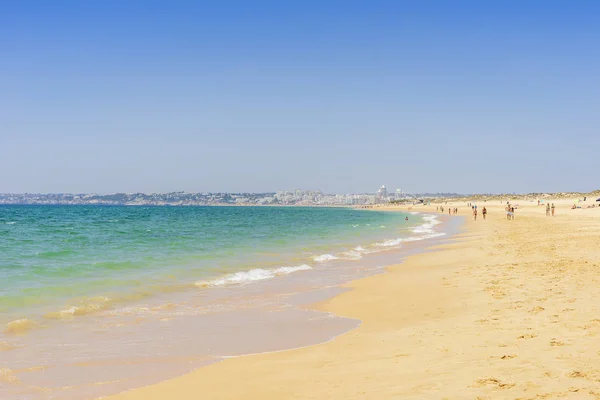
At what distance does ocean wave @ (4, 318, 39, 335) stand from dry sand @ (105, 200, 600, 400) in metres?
4.77

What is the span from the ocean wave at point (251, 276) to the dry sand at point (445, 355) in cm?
485

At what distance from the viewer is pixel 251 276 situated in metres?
17.8

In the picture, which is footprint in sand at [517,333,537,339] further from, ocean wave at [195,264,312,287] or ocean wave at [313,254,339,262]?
ocean wave at [313,254,339,262]

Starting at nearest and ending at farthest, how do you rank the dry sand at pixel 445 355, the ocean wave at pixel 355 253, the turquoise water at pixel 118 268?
the dry sand at pixel 445 355, the turquoise water at pixel 118 268, the ocean wave at pixel 355 253

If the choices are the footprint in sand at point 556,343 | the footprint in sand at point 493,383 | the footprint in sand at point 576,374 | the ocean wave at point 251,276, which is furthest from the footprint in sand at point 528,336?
the ocean wave at point 251,276

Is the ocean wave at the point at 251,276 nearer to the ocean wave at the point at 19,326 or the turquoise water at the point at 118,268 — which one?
the turquoise water at the point at 118,268

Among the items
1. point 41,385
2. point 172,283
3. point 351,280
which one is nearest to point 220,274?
point 172,283

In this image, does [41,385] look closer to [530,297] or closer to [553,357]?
[553,357]

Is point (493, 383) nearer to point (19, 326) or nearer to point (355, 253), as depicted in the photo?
point (19, 326)

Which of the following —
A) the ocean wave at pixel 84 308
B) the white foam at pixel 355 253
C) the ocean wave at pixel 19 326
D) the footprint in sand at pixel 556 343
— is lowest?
the white foam at pixel 355 253

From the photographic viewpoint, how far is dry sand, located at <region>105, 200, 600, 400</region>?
5.66m

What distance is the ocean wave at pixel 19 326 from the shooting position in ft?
31.9

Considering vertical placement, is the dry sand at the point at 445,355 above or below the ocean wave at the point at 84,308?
above

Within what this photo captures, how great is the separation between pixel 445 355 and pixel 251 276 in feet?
37.7
